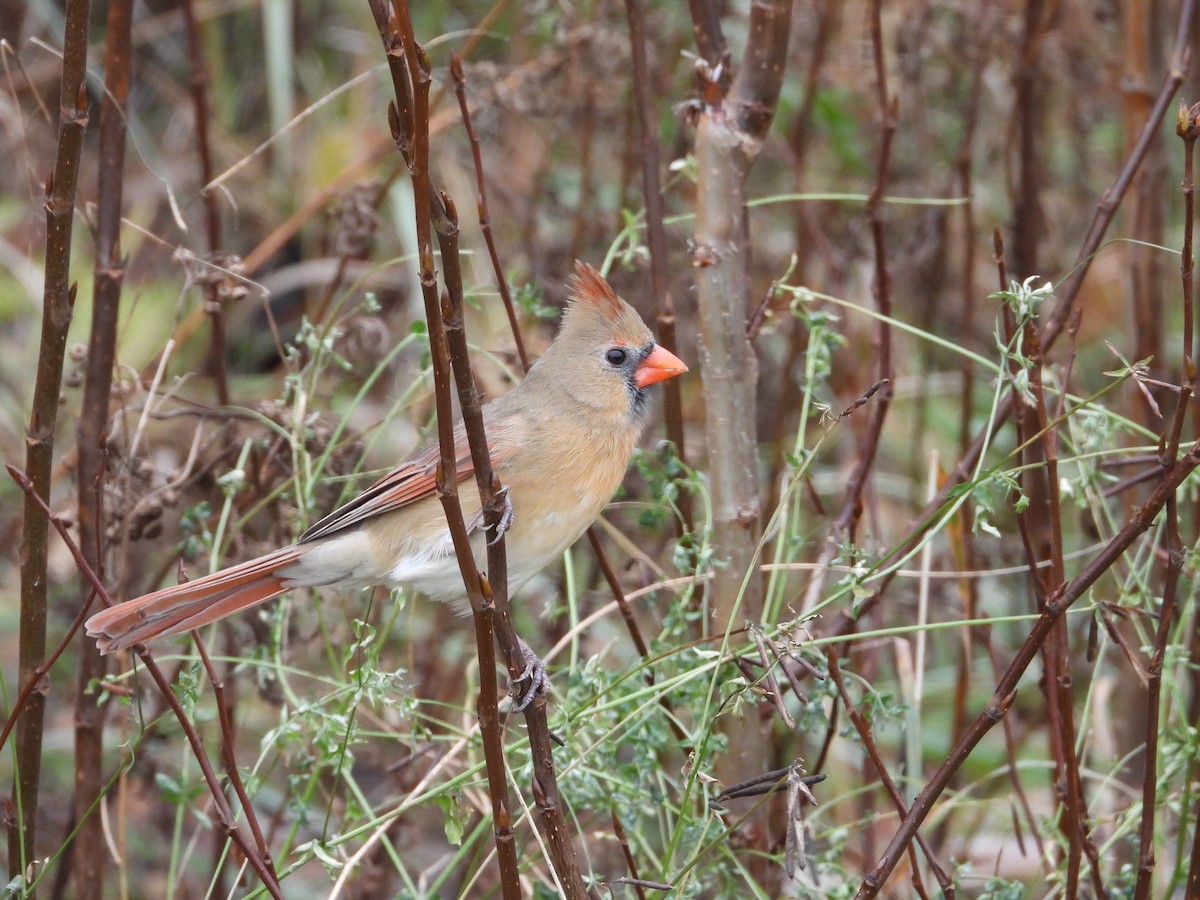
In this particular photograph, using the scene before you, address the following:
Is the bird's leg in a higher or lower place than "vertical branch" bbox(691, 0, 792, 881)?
lower

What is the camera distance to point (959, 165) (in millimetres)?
3324

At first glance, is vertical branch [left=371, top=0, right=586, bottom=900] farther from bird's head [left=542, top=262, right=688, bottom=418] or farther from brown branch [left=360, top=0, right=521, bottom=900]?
bird's head [left=542, top=262, right=688, bottom=418]

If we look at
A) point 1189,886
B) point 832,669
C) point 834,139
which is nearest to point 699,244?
point 832,669

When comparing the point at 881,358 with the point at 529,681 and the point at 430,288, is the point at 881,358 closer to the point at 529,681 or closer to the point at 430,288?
the point at 529,681

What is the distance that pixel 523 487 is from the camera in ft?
7.85

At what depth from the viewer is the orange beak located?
8.25ft

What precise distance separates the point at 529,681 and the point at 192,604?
2.09 ft

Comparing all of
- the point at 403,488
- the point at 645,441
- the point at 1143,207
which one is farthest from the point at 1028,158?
the point at 403,488

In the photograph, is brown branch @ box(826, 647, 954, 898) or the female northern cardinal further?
the female northern cardinal

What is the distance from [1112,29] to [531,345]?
202 cm

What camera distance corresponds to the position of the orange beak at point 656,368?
252cm

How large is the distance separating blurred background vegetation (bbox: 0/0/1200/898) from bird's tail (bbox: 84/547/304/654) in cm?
7

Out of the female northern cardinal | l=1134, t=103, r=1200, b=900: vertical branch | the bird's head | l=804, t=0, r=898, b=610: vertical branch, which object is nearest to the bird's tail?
the female northern cardinal

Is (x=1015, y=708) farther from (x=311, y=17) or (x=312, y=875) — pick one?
(x=311, y=17)
